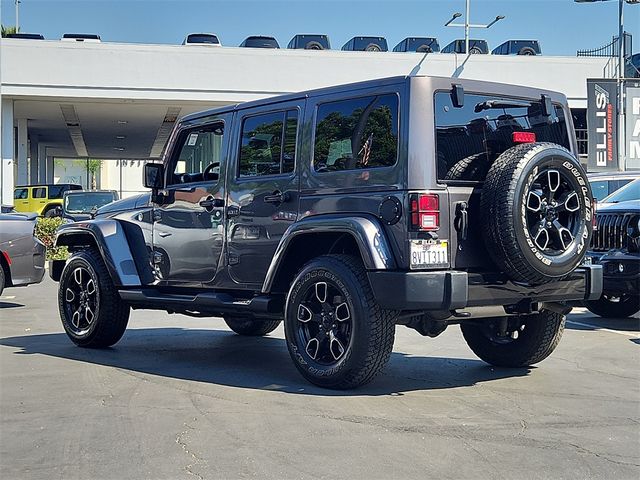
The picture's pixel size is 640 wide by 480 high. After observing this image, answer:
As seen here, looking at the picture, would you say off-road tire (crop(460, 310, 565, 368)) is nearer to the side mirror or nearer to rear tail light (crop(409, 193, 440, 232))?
rear tail light (crop(409, 193, 440, 232))

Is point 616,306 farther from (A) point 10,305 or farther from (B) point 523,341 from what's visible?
(A) point 10,305

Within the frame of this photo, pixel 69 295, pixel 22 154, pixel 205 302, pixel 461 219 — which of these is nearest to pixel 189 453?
pixel 461 219

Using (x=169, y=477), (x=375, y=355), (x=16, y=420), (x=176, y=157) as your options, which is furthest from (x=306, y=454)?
(x=176, y=157)

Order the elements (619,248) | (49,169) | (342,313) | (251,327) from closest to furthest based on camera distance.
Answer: (342,313)
(251,327)
(619,248)
(49,169)

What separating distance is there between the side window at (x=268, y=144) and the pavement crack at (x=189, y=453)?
2.38 meters

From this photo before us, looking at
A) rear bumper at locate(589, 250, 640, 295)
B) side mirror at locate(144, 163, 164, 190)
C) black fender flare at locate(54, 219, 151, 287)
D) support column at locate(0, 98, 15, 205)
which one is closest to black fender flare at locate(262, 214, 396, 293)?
side mirror at locate(144, 163, 164, 190)

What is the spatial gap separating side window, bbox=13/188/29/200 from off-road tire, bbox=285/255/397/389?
25612 mm

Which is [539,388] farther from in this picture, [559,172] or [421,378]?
[559,172]

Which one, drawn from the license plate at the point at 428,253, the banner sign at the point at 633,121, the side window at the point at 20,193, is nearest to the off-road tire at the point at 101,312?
the license plate at the point at 428,253

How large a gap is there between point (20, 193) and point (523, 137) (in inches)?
1043

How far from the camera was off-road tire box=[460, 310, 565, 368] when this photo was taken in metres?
6.88

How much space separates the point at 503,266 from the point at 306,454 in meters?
2.05

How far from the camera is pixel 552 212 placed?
5980 millimetres

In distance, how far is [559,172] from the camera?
19.7 feet
